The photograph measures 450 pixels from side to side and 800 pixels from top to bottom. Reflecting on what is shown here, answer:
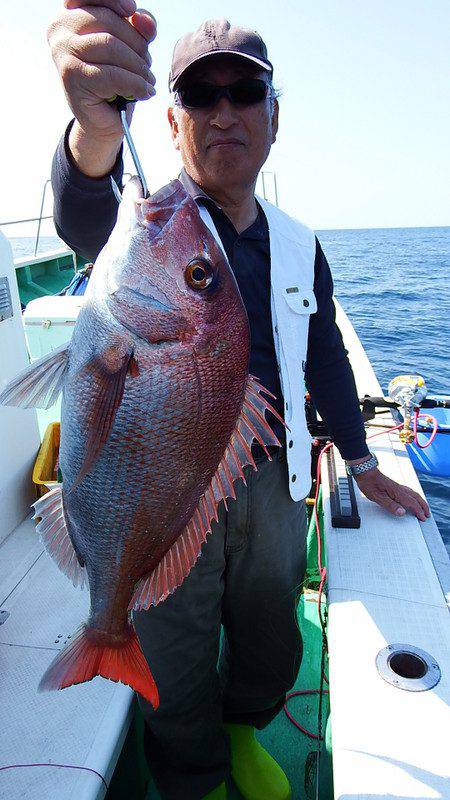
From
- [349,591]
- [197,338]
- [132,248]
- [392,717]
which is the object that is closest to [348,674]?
[392,717]

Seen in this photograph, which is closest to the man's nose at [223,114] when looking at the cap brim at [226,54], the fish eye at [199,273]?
the cap brim at [226,54]

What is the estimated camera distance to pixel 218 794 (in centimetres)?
217

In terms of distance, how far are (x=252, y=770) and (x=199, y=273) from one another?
209 centimetres

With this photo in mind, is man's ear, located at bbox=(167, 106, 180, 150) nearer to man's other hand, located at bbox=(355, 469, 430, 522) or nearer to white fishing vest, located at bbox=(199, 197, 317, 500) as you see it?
white fishing vest, located at bbox=(199, 197, 317, 500)

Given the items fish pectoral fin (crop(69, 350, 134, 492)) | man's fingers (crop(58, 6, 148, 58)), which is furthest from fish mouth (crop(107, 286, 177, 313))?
man's fingers (crop(58, 6, 148, 58))

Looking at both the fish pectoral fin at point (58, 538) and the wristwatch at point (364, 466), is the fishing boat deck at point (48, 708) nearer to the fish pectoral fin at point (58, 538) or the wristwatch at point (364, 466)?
the fish pectoral fin at point (58, 538)

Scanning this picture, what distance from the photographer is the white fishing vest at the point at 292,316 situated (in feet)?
6.54

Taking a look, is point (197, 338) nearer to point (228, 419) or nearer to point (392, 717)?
point (228, 419)

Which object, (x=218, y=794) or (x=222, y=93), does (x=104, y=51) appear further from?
(x=218, y=794)

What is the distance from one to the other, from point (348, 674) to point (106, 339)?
1.34 metres

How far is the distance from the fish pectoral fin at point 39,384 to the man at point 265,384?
554 mm

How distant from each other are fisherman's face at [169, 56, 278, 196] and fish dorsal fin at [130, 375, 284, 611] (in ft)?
2.85

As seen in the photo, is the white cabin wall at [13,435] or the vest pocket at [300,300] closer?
the vest pocket at [300,300]

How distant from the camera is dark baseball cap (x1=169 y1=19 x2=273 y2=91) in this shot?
1.67 meters
